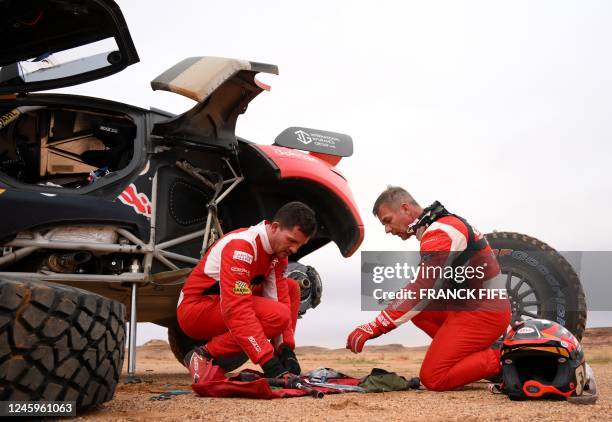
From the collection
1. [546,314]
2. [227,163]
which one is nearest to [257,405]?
[227,163]

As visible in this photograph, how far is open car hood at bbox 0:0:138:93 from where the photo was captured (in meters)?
3.87

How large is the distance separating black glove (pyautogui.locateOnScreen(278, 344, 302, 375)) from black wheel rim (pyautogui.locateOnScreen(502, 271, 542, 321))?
1929 mm

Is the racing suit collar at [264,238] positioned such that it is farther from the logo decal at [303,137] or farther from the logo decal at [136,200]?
the logo decal at [303,137]

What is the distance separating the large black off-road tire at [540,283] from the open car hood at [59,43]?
3.17 m

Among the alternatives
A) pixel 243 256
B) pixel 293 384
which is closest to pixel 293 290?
pixel 243 256

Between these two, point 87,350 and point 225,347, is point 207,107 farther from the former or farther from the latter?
point 87,350

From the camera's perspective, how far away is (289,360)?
13.5 feet

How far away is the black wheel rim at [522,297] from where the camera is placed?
17.1ft

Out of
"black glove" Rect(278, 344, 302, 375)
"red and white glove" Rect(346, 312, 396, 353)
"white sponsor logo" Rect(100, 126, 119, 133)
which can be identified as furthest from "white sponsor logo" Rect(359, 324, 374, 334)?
"white sponsor logo" Rect(100, 126, 119, 133)

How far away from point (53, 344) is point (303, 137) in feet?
11.0

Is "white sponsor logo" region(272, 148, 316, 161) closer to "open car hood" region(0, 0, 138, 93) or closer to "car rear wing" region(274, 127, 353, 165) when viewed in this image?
"car rear wing" region(274, 127, 353, 165)

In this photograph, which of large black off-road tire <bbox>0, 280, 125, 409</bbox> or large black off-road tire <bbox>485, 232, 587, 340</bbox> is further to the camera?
large black off-road tire <bbox>485, 232, 587, 340</bbox>

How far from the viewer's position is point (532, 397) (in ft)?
10.9

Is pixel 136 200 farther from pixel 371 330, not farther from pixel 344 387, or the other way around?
pixel 344 387
